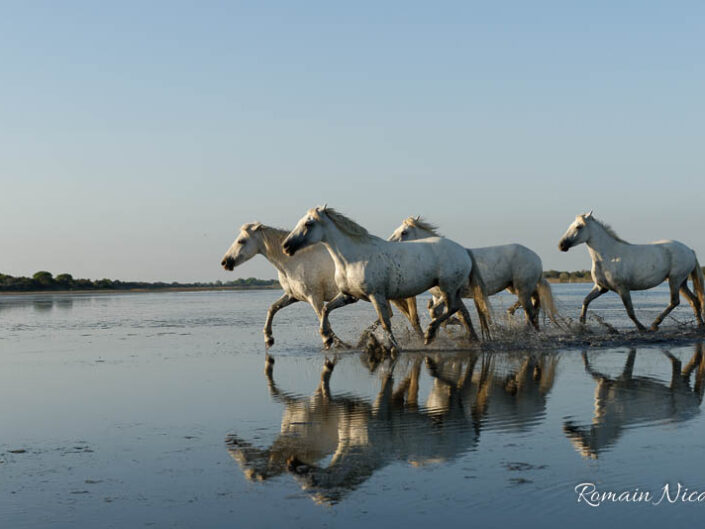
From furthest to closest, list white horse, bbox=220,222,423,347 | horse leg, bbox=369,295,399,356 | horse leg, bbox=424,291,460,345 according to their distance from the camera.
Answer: white horse, bbox=220,222,423,347
horse leg, bbox=424,291,460,345
horse leg, bbox=369,295,399,356

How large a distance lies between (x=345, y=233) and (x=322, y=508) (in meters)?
7.22

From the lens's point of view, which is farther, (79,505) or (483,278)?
(483,278)

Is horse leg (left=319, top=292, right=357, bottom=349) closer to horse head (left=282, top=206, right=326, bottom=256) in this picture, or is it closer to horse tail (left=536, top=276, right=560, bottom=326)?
horse head (left=282, top=206, right=326, bottom=256)

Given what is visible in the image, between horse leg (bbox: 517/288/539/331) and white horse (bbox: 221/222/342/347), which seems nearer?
white horse (bbox: 221/222/342/347)

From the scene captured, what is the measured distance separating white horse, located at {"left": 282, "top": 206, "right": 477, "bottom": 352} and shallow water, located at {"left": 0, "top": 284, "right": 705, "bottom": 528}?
3.48 feet

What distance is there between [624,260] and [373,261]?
583 centimetres

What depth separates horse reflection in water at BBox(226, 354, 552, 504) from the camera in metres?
4.44

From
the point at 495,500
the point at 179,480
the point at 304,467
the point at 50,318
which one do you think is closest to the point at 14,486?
the point at 179,480

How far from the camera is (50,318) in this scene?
22.4 m

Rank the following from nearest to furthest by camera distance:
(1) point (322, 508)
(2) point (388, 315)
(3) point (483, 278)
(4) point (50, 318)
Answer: (1) point (322, 508) < (2) point (388, 315) < (3) point (483, 278) < (4) point (50, 318)

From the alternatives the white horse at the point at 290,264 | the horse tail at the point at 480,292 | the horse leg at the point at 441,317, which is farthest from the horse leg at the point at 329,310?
the horse tail at the point at 480,292

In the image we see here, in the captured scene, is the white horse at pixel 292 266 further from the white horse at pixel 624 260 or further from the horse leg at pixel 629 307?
the horse leg at pixel 629 307

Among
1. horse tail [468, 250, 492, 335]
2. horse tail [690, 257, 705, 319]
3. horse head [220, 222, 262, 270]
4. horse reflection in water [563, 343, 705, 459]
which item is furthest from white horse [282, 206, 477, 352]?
horse tail [690, 257, 705, 319]

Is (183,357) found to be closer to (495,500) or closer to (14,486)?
(14,486)
